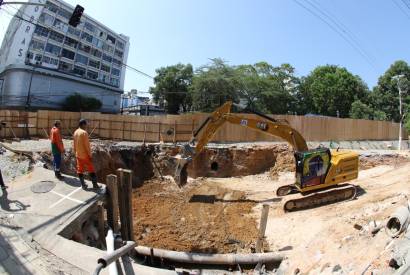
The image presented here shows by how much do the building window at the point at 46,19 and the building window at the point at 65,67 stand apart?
19.6ft

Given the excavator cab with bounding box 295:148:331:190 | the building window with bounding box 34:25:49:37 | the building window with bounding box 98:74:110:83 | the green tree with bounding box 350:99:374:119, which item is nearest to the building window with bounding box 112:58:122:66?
the building window with bounding box 98:74:110:83

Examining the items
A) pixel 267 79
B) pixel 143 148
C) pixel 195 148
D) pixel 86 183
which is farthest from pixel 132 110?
pixel 86 183

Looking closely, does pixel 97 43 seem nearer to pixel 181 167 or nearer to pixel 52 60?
pixel 52 60

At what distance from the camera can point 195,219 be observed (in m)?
14.0

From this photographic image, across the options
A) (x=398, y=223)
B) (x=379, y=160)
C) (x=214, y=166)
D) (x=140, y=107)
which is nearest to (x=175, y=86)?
(x=140, y=107)

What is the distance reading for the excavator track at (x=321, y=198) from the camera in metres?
13.4

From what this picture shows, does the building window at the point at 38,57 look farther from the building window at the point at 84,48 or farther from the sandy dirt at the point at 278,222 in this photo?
the sandy dirt at the point at 278,222

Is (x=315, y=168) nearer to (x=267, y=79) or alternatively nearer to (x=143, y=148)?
(x=143, y=148)

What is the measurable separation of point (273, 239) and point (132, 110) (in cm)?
6533

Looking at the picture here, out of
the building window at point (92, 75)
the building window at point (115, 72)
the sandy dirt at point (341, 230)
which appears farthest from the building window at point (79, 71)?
A: the sandy dirt at point (341, 230)

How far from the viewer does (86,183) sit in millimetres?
9727

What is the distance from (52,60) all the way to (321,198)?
174 feet

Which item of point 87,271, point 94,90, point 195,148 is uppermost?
point 94,90

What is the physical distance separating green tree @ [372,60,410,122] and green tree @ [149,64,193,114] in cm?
2657
